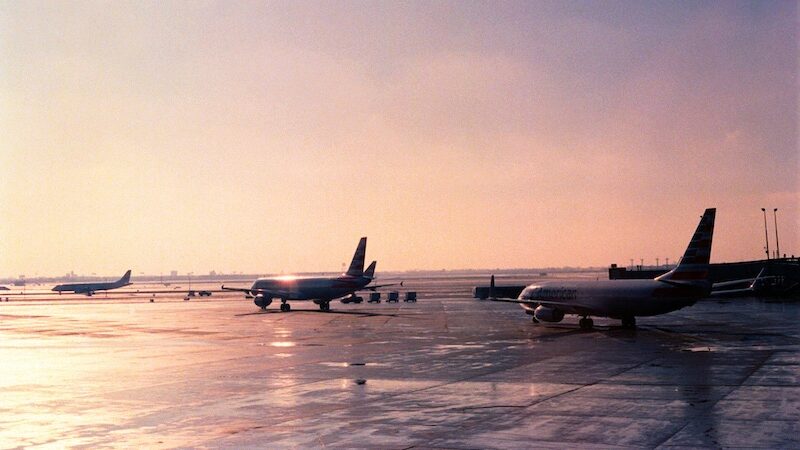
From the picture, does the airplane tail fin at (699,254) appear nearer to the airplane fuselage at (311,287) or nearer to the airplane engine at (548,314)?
the airplane engine at (548,314)

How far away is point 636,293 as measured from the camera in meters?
50.9

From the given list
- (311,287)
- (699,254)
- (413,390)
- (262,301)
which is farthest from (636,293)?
(262,301)

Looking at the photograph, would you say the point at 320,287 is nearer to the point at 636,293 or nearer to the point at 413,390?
the point at 636,293

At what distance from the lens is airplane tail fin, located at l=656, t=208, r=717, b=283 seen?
157ft

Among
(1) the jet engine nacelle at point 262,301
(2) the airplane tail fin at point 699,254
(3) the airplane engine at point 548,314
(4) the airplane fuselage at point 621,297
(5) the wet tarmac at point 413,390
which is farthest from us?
(1) the jet engine nacelle at point 262,301

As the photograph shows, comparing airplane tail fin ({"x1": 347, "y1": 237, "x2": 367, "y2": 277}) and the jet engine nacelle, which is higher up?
airplane tail fin ({"x1": 347, "y1": 237, "x2": 367, "y2": 277})

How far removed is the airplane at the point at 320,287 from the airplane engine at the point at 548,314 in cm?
3096

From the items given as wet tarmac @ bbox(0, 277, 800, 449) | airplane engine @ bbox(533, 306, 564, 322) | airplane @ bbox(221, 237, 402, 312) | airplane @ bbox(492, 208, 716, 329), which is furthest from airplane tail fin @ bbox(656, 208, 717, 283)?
airplane @ bbox(221, 237, 402, 312)

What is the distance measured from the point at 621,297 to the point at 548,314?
272 inches

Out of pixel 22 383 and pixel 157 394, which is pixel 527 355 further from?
pixel 22 383

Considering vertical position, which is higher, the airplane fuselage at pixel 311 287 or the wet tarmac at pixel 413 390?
the airplane fuselage at pixel 311 287

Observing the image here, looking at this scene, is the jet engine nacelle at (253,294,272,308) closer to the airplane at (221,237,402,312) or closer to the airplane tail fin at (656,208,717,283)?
the airplane at (221,237,402,312)

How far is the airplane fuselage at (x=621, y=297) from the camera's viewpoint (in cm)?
4846

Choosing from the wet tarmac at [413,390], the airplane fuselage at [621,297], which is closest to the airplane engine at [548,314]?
the airplane fuselage at [621,297]
